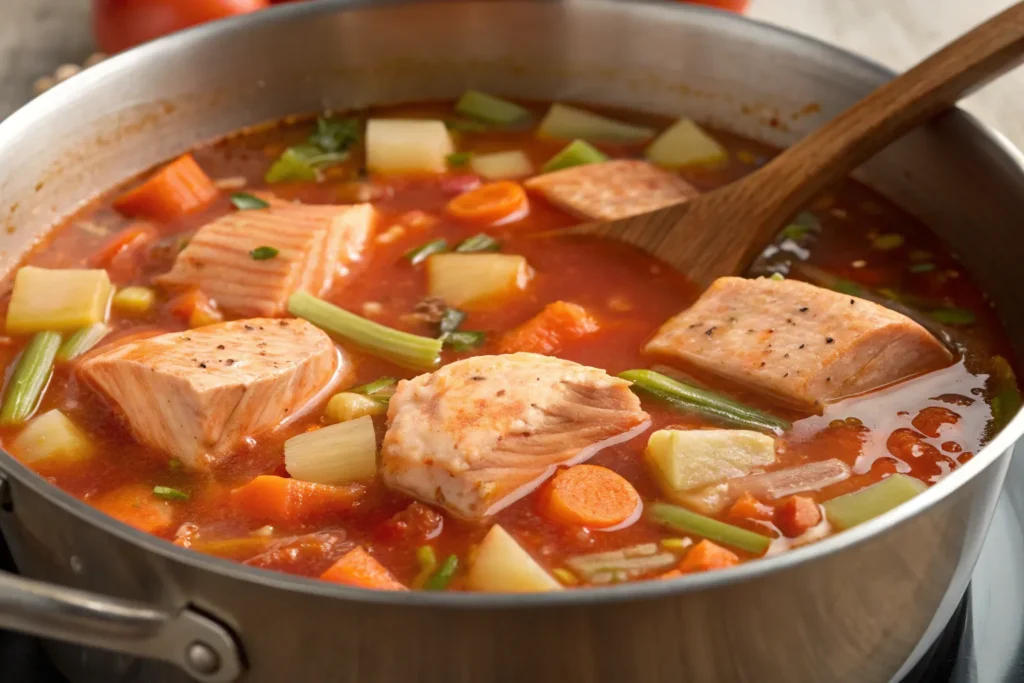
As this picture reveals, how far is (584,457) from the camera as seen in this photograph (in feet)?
8.29

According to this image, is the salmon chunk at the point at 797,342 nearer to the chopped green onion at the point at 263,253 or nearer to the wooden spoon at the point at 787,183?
the wooden spoon at the point at 787,183

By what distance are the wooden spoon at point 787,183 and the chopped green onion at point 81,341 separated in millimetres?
1470

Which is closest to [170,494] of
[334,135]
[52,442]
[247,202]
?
[52,442]

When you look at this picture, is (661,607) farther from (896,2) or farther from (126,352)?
(896,2)

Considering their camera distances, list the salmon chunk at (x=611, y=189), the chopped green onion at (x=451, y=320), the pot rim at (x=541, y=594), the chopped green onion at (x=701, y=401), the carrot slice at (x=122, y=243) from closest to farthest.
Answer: the pot rim at (x=541, y=594) < the chopped green onion at (x=701, y=401) < the chopped green onion at (x=451, y=320) < the carrot slice at (x=122, y=243) < the salmon chunk at (x=611, y=189)

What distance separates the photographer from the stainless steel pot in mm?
1742

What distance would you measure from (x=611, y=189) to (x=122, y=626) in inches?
84.0

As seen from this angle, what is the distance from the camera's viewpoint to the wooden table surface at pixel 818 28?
477 cm

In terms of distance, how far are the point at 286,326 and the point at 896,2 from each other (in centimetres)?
358

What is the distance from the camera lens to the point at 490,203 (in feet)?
11.4

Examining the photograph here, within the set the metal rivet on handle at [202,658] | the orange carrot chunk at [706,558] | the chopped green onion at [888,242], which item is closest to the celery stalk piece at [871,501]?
the orange carrot chunk at [706,558]

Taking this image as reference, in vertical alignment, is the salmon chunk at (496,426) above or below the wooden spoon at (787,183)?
below

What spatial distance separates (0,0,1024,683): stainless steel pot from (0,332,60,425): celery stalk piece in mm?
480

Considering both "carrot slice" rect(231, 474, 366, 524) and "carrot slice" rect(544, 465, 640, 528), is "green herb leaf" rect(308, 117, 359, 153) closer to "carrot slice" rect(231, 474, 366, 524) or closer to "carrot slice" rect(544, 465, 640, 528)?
"carrot slice" rect(231, 474, 366, 524)
